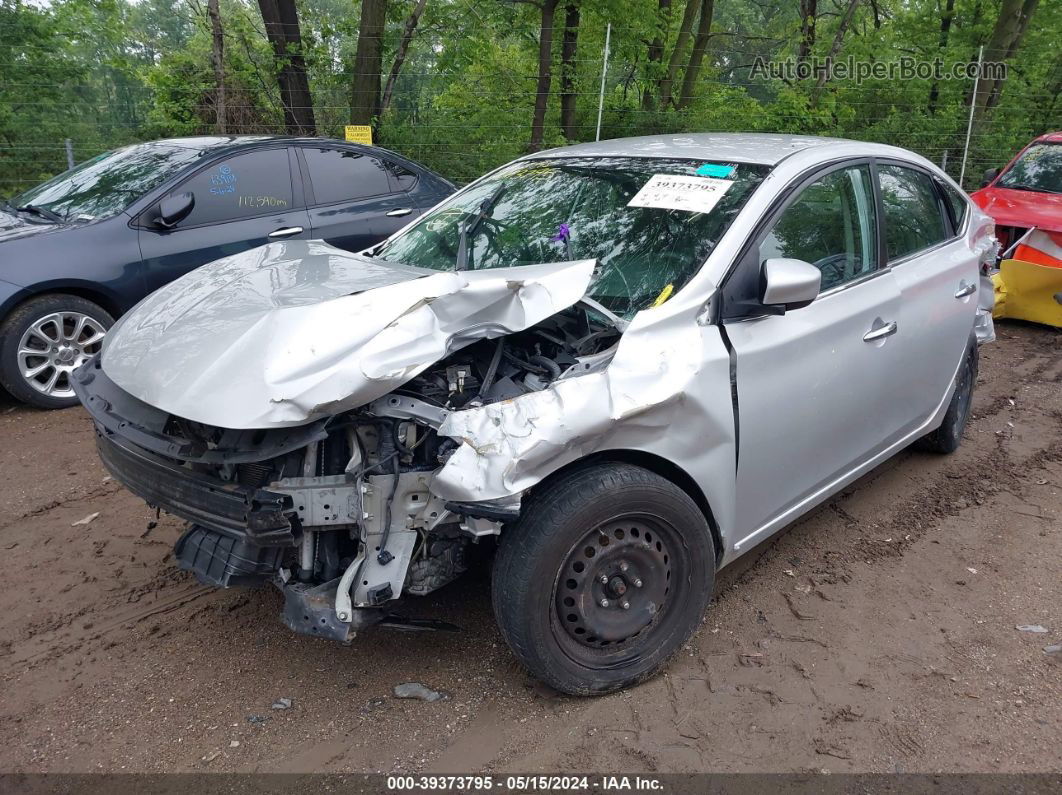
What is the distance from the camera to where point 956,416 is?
4816 millimetres

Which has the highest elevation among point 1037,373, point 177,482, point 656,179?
point 656,179

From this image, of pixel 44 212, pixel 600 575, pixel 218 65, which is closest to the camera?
pixel 600 575

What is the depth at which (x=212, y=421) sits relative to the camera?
245 centimetres

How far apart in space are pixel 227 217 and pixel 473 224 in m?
3.05

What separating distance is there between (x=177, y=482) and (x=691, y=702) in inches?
74.4

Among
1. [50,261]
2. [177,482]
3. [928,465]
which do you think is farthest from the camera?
[50,261]

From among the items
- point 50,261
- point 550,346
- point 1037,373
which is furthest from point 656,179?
point 1037,373

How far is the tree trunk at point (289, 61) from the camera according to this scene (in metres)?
10.8

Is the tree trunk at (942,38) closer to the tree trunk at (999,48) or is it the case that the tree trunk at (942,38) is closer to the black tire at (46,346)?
the tree trunk at (999,48)

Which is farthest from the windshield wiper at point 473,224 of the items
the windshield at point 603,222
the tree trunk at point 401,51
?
the tree trunk at point 401,51

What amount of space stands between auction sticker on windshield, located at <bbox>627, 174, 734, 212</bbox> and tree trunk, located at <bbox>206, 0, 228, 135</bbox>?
29.6 feet

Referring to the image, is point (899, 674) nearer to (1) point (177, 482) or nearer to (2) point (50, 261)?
(1) point (177, 482)

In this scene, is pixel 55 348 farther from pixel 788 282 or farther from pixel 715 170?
pixel 788 282

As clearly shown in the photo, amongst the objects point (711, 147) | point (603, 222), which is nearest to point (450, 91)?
point (711, 147)
